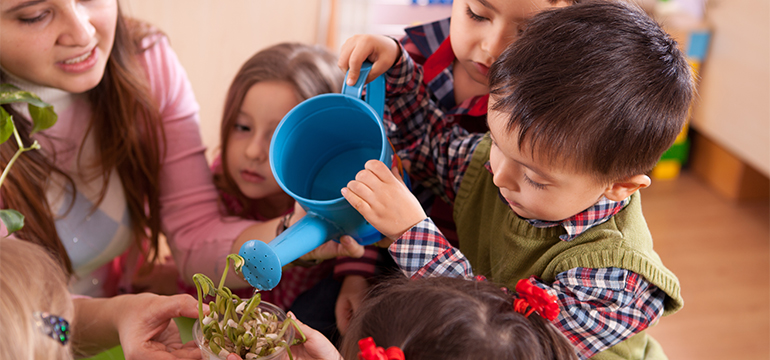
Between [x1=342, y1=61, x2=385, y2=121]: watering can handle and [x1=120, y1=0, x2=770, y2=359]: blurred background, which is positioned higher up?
[x1=342, y1=61, x2=385, y2=121]: watering can handle

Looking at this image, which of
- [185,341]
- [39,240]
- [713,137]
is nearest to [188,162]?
[39,240]

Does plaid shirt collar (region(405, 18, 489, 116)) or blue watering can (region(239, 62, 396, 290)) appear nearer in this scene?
blue watering can (region(239, 62, 396, 290))

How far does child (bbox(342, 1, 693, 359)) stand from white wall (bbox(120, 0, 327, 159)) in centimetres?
175

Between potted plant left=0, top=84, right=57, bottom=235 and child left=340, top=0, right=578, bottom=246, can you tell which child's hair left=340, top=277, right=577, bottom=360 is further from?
potted plant left=0, top=84, right=57, bottom=235

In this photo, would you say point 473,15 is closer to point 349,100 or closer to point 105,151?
point 349,100

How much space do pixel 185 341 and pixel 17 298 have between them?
0.30m

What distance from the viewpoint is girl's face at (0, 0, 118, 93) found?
817 millimetres

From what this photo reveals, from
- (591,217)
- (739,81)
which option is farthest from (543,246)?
(739,81)

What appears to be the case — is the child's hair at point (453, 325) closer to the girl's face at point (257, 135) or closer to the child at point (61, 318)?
the child at point (61, 318)

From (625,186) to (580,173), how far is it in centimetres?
8

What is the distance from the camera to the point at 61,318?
57 centimetres

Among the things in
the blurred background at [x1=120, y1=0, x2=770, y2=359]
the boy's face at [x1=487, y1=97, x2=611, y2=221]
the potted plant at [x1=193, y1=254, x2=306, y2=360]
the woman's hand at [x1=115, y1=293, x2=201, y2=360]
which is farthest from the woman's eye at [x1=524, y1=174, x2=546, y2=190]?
the blurred background at [x1=120, y1=0, x2=770, y2=359]

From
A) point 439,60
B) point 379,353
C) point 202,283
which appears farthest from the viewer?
point 439,60

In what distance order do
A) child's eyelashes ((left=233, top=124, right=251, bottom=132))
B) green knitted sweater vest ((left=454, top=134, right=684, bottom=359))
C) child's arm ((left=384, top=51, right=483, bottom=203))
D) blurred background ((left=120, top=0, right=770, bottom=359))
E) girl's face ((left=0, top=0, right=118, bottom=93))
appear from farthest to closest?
blurred background ((left=120, top=0, right=770, bottom=359)) < child's eyelashes ((left=233, top=124, right=251, bottom=132)) < child's arm ((left=384, top=51, right=483, bottom=203)) < girl's face ((left=0, top=0, right=118, bottom=93)) < green knitted sweater vest ((left=454, top=134, right=684, bottom=359))
